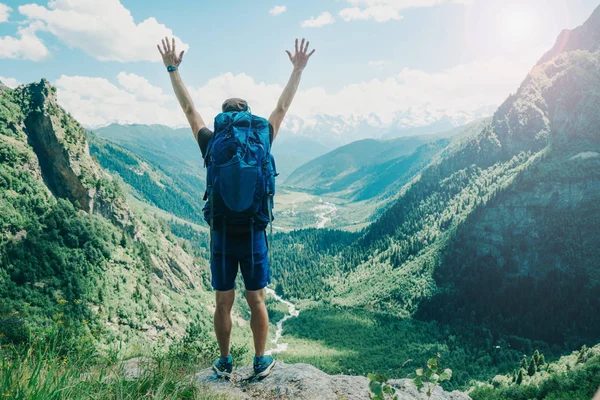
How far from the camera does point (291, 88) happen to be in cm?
764

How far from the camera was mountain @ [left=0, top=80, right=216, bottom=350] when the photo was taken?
54125mm

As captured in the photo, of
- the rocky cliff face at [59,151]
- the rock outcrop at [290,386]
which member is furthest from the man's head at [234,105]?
the rocky cliff face at [59,151]

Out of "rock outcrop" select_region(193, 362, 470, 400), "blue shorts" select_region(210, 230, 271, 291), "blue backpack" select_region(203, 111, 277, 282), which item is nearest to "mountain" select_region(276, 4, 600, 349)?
"rock outcrop" select_region(193, 362, 470, 400)

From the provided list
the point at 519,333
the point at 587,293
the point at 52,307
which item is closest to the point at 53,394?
the point at 52,307

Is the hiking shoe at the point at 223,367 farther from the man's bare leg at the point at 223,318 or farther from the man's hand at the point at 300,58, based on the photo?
the man's hand at the point at 300,58

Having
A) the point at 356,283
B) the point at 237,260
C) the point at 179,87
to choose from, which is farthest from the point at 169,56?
the point at 356,283

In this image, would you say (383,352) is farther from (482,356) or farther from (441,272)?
(441,272)

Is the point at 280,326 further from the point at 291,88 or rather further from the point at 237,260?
the point at 291,88

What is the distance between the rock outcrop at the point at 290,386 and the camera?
6621mm

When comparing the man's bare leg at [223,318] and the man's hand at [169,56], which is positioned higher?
the man's hand at [169,56]

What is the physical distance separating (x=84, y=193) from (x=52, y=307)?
107ft

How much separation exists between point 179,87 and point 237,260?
385 centimetres

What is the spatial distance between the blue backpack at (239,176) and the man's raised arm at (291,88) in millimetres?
844

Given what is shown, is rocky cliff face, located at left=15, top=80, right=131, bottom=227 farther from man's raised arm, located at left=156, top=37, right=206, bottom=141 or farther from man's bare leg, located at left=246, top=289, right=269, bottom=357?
man's bare leg, located at left=246, top=289, right=269, bottom=357
